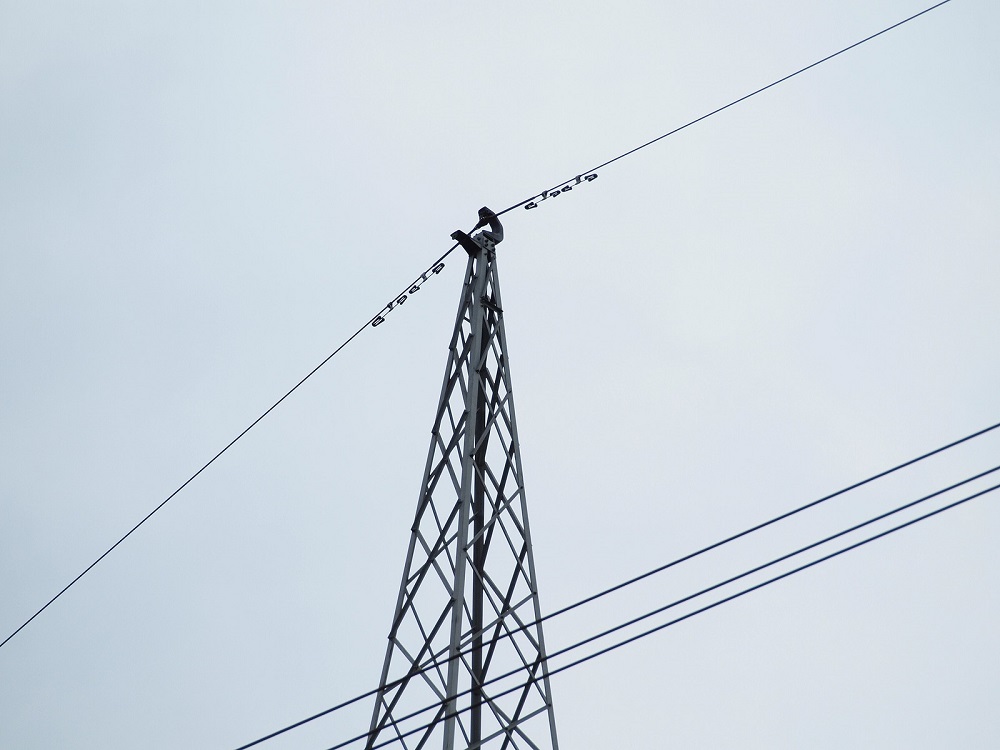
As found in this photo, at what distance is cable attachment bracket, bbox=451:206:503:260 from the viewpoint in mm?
16453

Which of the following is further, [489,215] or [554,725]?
[489,215]

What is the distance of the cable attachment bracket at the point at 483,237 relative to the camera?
648 inches

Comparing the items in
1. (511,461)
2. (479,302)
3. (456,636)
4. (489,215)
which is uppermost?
(489,215)

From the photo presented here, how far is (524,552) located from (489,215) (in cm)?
546

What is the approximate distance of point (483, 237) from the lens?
16594 millimetres

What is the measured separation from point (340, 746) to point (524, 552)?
369 cm

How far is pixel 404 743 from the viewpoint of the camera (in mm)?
13141

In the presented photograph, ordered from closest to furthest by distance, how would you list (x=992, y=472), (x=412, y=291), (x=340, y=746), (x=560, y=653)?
(x=992, y=472)
(x=560, y=653)
(x=340, y=746)
(x=412, y=291)

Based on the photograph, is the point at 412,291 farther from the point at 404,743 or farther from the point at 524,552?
the point at 404,743

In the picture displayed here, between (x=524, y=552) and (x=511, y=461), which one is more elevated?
(x=511, y=461)

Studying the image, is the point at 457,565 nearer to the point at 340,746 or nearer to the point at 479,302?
the point at 340,746

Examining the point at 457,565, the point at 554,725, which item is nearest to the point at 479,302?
the point at 457,565

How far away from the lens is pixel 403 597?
46.7 feet

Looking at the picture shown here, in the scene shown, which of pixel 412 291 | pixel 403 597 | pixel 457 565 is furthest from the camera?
pixel 412 291
